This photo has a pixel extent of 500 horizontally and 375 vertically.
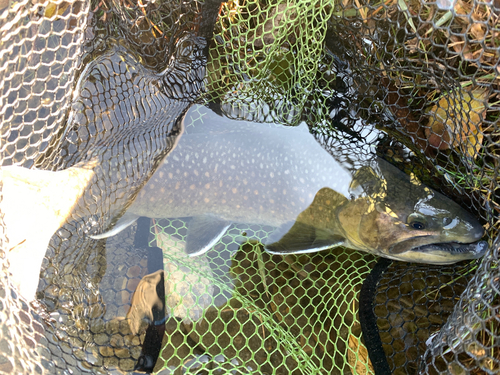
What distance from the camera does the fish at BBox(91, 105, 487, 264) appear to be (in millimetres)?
2297

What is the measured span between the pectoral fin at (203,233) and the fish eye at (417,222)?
132cm

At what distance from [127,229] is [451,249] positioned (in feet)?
7.32

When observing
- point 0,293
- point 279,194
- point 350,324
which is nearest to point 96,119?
point 0,293

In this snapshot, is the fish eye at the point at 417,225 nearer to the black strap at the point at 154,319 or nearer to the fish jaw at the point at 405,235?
the fish jaw at the point at 405,235

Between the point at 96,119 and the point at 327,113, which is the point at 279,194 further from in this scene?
the point at 96,119

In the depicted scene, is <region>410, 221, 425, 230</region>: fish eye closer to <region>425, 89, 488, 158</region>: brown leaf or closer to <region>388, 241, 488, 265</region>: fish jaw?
<region>388, 241, 488, 265</region>: fish jaw

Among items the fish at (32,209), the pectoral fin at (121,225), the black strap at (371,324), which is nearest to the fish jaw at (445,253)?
the black strap at (371,324)

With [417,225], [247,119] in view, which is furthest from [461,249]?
[247,119]

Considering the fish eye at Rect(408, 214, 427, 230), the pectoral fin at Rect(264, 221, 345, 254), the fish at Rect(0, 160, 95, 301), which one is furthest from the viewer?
the pectoral fin at Rect(264, 221, 345, 254)

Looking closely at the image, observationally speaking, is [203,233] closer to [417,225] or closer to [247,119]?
[247,119]

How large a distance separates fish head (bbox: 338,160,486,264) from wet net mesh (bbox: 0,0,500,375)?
4.6 inches

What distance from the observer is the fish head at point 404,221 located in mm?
2033

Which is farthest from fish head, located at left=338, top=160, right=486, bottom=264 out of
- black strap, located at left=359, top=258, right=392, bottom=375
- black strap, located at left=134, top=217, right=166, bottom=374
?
black strap, located at left=134, top=217, right=166, bottom=374

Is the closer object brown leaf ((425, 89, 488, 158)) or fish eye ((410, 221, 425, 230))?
brown leaf ((425, 89, 488, 158))
